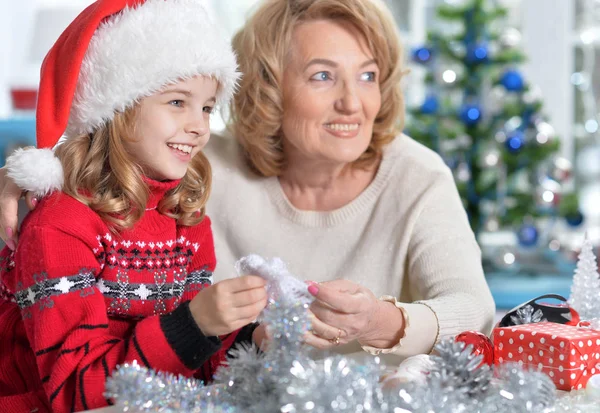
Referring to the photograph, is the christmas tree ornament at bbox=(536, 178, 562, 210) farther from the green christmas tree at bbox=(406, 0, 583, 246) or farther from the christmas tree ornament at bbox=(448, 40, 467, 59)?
the christmas tree ornament at bbox=(448, 40, 467, 59)

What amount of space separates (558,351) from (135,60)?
30.7 inches

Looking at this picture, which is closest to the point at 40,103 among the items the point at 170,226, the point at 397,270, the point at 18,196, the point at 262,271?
the point at 18,196

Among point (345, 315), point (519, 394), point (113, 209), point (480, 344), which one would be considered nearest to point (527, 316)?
point (480, 344)

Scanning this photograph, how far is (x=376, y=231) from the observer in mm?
1828

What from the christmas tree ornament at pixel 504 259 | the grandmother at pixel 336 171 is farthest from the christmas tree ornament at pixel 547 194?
the grandmother at pixel 336 171

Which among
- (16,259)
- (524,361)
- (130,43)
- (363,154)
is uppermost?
(130,43)

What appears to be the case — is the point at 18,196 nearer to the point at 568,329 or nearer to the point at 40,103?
the point at 40,103

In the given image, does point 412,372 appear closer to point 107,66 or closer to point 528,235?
point 107,66

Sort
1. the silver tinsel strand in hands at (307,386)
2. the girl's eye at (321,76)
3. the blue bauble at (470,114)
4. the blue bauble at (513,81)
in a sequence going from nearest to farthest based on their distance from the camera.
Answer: the silver tinsel strand in hands at (307,386) → the girl's eye at (321,76) → the blue bauble at (513,81) → the blue bauble at (470,114)

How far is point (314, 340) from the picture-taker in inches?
49.3

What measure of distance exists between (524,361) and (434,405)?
372 mm

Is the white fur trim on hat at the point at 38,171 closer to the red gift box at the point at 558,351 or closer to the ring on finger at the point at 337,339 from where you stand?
the ring on finger at the point at 337,339

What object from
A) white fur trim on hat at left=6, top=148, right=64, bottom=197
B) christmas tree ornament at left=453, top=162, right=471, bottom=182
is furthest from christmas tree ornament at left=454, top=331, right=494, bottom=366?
christmas tree ornament at left=453, top=162, right=471, bottom=182

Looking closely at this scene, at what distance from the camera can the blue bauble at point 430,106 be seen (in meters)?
3.99
